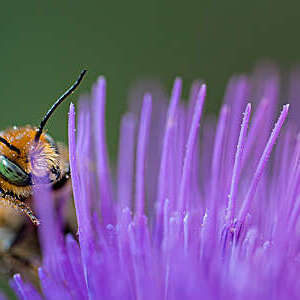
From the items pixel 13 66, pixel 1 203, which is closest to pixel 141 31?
pixel 13 66

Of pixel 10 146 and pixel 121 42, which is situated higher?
pixel 121 42

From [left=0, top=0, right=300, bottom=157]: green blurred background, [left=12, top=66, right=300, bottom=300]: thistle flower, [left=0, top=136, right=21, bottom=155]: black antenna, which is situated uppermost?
[left=0, top=0, right=300, bottom=157]: green blurred background

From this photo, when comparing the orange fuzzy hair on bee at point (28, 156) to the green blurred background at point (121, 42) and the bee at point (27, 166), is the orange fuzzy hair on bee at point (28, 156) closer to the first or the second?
the bee at point (27, 166)

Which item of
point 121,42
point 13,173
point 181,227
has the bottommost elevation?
point 181,227

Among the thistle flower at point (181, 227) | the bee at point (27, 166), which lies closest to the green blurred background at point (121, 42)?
the thistle flower at point (181, 227)

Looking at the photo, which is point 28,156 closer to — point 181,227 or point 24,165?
point 24,165

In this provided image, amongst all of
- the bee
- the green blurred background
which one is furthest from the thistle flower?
the green blurred background

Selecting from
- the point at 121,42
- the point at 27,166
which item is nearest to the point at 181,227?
the point at 27,166

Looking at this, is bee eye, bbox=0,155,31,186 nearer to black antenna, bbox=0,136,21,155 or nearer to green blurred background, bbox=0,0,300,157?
black antenna, bbox=0,136,21,155

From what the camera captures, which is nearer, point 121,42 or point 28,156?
point 28,156
